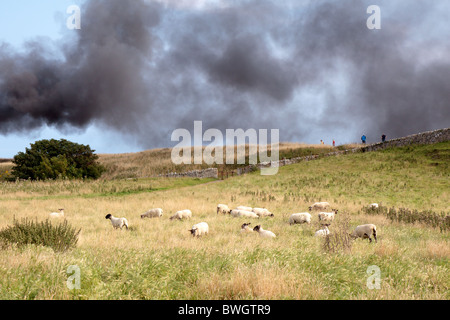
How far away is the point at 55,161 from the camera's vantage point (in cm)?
4722

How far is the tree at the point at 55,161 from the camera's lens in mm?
46625

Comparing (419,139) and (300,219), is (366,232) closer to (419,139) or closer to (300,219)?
(300,219)

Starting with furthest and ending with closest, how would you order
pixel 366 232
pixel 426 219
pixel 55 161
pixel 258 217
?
pixel 55 161 < pixel 258 217 < pixel 426 219 < pixel 366 232

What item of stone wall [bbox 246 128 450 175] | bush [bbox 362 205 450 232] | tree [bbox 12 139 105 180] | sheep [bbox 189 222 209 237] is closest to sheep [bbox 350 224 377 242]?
bush [bbox 362 205 450 232]

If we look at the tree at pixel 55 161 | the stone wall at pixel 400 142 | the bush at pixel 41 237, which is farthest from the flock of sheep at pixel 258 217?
the tree at pixel 55 161

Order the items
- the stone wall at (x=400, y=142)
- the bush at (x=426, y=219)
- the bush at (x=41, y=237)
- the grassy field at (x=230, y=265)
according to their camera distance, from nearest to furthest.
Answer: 1. the grassy field at (x=230, y=265)
2. the bush at (x=41, y=237)
3. the bush at (x=426, y=219)
4. the stone wall at (x=400, y=142)

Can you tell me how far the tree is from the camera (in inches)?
1836

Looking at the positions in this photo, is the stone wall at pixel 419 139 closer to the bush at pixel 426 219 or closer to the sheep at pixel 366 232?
the bush at pixel 426 219

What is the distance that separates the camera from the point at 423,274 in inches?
257

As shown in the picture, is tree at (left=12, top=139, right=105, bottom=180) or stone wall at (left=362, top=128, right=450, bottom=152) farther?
tree at (left=12, top=139, right=105, bottom=180)

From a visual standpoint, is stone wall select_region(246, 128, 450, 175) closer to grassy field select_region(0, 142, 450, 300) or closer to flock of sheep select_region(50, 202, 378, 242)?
flock of sheep select_region(50, 202, 378, 242)

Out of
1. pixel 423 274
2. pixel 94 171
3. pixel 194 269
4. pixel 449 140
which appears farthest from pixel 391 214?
pixel 94 171

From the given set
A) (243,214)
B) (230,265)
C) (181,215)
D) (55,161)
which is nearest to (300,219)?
(243,214)

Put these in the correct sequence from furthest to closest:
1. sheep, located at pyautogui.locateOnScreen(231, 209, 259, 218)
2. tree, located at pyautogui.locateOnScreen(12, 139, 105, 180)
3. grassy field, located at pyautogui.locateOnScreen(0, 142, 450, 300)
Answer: tree, located at pyautogui.locateOnScreen(12, 139, 105, 180) → sheep, located at pyautogui.locateOnScreen(231, 209, 259, 218) → grassy field, located at pyautogui.locateOnScreen(0, 142, 450, 300)
